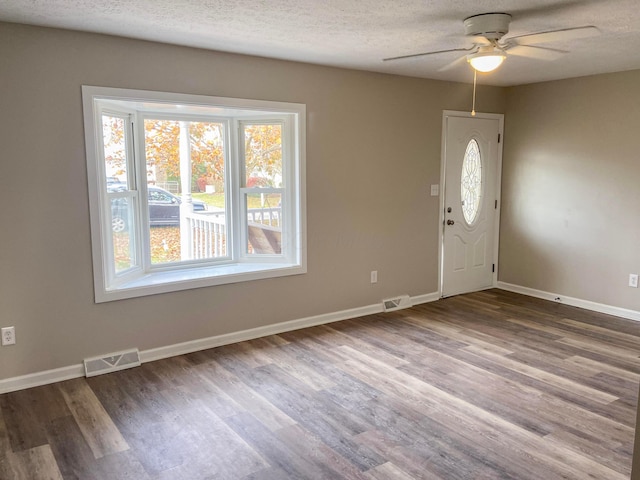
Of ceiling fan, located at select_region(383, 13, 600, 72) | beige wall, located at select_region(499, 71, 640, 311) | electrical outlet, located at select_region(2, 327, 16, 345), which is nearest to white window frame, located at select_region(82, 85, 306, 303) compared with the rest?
electrical outlet, located at select_region(2, 327, 16, 345)

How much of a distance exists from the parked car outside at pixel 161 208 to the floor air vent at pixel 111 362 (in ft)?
3.12

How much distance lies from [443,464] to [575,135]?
157 inches

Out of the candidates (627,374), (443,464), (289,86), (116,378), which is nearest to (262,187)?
(289,86)

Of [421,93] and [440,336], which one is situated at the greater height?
[421,93]

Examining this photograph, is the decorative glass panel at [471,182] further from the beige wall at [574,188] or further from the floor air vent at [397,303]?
the floor air vent at [397,303]

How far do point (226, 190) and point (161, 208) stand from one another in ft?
1.97

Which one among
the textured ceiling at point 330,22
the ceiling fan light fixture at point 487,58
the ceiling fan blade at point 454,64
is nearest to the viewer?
the textured ceiling at point 330,22

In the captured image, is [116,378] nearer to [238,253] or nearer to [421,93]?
[238,253]

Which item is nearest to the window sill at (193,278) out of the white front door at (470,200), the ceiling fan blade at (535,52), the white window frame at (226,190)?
the white window frame at (226,190)

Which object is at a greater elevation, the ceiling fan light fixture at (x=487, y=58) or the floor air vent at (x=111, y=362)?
the ceiling fan light fixture at (x=487, y=58)

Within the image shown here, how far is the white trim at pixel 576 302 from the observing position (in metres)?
4.80

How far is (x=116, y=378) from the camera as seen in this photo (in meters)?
3.45

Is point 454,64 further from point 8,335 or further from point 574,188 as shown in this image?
point 8,335

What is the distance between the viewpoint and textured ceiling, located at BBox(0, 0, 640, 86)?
2676 millimetres
